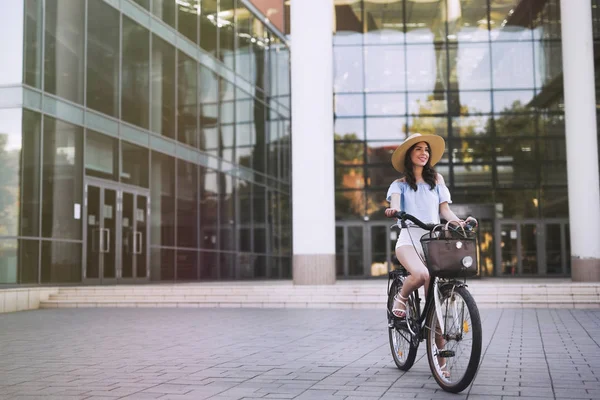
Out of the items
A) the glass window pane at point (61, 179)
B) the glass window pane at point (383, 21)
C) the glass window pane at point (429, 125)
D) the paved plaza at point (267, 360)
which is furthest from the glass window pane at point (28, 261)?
the glass window pane at point (383, 21)

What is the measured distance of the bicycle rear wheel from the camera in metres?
5.98

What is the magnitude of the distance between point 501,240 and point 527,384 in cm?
2351

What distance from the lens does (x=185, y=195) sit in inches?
944

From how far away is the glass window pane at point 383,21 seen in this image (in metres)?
29.6

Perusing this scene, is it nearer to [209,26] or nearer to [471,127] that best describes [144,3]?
[209,26]

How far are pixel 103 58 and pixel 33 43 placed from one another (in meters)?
3.16

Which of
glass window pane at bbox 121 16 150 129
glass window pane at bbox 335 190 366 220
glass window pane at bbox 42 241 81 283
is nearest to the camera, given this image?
glass window pane at bbox 42 241 81 283

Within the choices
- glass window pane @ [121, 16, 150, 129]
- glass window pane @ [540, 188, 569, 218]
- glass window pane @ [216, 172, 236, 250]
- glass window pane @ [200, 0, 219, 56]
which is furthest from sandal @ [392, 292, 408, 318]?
glass window pane @ [540, 188, 569, 218]

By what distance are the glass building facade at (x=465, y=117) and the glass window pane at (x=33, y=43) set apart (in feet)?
47.0

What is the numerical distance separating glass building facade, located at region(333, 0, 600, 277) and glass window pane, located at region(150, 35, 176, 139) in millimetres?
8165

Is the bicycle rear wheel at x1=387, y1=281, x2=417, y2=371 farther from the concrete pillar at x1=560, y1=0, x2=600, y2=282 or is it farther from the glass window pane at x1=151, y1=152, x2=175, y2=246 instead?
the glass window pane at x1=151, y1=152, x2=175, y2=246

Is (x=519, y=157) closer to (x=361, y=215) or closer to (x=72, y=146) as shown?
(x=361, y=215)

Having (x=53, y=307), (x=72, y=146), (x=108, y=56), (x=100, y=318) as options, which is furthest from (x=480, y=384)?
(x=108, y=56)

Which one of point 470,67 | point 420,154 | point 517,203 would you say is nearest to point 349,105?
point 470,67
